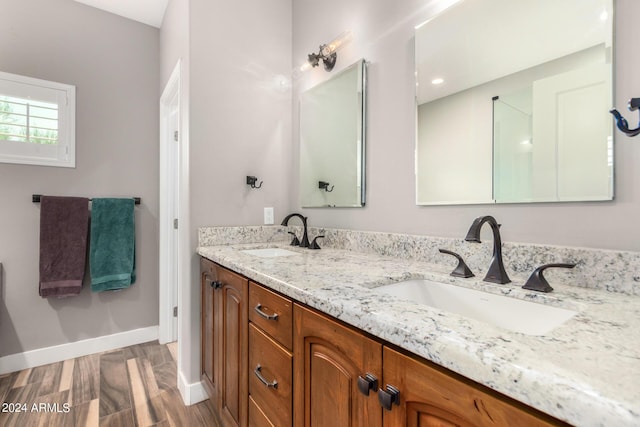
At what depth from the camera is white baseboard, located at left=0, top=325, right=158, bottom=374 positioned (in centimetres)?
211

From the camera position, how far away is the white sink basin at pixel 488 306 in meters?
0.75

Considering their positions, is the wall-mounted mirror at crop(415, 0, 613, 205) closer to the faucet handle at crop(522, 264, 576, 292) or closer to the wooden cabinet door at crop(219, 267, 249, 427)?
the faucet handle at crop(522, 264, 576, 292)

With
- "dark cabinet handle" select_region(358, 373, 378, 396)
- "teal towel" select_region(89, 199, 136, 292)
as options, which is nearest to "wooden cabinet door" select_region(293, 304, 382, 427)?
"dark cabinet handle" select_region(358, 373, 378, 396)

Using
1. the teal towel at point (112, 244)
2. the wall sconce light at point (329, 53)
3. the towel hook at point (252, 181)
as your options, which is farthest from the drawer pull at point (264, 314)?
the teal towel at point (112, 244)

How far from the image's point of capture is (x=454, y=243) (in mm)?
1139

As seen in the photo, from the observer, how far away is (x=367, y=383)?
627mm

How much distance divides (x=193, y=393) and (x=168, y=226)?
133 centimetres

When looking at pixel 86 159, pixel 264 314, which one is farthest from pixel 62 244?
pixel 264 314

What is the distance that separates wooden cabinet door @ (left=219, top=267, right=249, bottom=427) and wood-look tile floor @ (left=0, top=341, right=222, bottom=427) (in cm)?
37

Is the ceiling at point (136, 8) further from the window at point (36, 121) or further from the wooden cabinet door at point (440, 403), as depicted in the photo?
the wooden cabinet door at point (440, 403)

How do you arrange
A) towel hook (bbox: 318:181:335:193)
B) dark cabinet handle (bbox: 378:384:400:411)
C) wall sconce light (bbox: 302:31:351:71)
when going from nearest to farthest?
dark cabinet handle (bbox: 378:384:400:411) < wall sconce light (bbox: 302:31:351:71) < towel hook (bbox: 318:181:335:193)

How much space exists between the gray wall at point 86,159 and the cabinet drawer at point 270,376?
1930 millimetres

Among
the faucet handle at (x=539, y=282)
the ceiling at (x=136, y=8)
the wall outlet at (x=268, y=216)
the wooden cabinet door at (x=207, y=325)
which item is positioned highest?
the ceiling at (x=136, y=8)

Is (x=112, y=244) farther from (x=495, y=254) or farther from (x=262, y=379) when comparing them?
(x=495, y=254)
